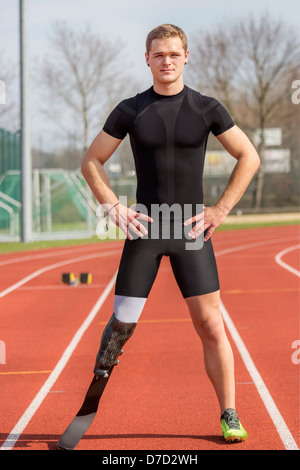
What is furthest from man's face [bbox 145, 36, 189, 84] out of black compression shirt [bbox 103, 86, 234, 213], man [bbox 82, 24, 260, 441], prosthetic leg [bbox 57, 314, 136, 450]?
prosthetic leg [bbox 57, 314, 136, 450]

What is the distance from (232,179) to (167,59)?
2.37 feet

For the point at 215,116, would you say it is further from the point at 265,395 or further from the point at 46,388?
the point at 46,388

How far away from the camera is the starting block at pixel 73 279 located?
13.4 m

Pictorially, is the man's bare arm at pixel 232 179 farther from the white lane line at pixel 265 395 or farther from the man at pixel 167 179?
the white lane line at pixel 265 395

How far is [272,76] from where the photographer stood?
147 ft

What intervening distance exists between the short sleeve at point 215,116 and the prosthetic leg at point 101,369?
1158 mm

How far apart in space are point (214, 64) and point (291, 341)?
121 ft

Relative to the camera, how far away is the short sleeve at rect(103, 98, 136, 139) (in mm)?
4066

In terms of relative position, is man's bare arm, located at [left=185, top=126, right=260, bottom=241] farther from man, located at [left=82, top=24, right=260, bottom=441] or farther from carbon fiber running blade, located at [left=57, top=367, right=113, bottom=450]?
carbon fiber running blade, located at [left=57, top=367, right=113, bottom=450]

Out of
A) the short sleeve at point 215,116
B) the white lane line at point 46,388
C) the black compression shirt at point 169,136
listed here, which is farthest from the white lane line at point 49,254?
the short sleeve at point 215,116

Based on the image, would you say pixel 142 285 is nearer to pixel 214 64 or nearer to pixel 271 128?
pixel 214 64

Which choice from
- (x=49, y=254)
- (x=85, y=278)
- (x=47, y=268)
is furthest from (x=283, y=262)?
(x=49, y=254)

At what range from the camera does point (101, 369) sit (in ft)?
14.0

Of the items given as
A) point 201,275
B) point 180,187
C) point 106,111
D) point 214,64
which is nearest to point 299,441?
point 201,275
